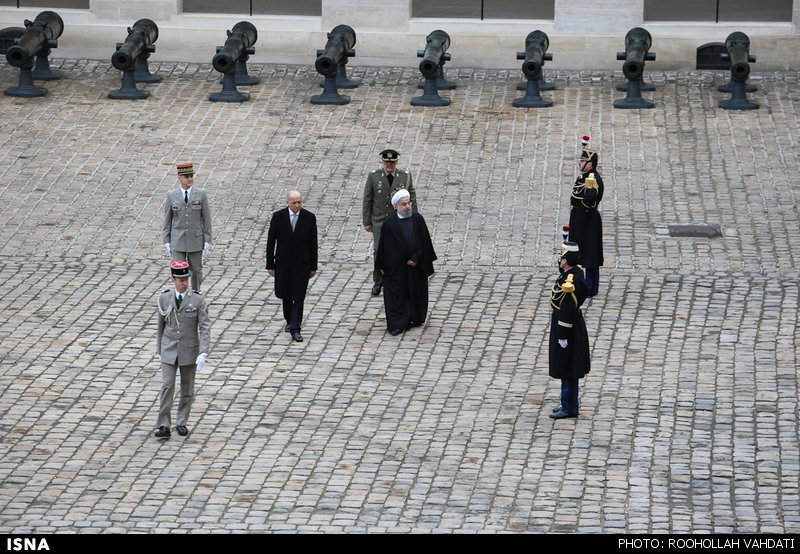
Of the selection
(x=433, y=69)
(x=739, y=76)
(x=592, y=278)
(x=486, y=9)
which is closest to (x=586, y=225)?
(x=592, y=278)

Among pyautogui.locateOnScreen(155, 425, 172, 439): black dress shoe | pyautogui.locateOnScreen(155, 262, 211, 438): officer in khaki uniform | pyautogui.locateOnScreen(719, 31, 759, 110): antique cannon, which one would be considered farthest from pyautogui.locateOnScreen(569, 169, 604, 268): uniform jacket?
pyautogui.locateOnScreen(719, 31, 759, 110): antique cannon

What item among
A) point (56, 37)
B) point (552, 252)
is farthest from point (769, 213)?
point (56, 37)

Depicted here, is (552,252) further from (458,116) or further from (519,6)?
(519,6)

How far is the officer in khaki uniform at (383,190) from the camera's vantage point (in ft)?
51.9

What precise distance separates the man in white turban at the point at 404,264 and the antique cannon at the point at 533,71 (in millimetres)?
7294

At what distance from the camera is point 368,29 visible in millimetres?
24203

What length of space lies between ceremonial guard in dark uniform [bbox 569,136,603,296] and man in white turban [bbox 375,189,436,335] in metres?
1.68

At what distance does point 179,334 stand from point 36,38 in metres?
11.6

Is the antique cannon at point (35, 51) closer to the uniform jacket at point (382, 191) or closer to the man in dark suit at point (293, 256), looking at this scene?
the uniform jacket at point (382, 191)

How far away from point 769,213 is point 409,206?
5186mm

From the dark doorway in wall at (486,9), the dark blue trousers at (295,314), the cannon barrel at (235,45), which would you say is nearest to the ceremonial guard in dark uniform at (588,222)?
the dark blue trousers at (295,314)

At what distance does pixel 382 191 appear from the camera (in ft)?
52.0

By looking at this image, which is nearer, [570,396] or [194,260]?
[570,396]

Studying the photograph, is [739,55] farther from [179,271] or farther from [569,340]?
[179,271]
